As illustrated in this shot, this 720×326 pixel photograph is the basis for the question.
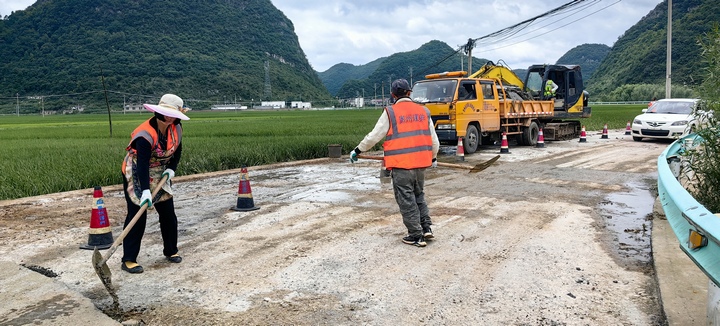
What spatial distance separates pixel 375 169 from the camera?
1127cm

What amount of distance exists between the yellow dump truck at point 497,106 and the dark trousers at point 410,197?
27.5 ft

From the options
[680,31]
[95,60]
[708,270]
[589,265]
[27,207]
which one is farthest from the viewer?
[95,60]

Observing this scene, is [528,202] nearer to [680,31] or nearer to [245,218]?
[245,218]

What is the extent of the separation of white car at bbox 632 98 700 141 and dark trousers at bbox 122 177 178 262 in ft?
52.7

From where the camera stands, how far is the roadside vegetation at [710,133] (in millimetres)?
5258

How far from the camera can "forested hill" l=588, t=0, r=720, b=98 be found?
43906 mm

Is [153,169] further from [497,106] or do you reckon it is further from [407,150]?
[497,106]

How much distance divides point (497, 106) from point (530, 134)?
230 cm

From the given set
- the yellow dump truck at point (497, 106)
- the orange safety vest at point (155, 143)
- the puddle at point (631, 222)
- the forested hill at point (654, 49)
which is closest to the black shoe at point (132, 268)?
the orange safety vest at point (155, 143)

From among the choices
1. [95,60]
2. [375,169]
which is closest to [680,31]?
[375,169]

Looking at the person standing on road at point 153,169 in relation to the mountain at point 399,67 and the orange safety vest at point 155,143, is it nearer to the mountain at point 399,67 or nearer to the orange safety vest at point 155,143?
the orange safety vest at point 155,143

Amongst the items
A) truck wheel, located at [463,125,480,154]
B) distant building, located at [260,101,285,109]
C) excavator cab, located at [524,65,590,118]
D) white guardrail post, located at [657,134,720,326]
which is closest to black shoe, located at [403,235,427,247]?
white guardrail post, located at [657,134,720,326]

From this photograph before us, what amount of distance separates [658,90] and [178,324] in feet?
207

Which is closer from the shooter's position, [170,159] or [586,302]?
[586,302]
